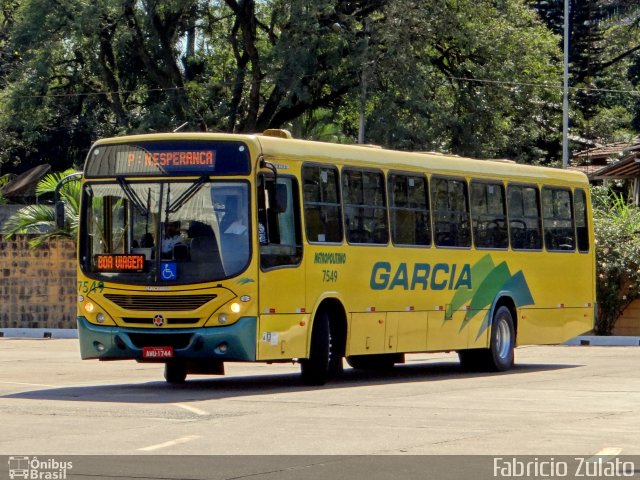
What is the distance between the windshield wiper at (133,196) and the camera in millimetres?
16984

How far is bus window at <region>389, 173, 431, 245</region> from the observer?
64.4 feet

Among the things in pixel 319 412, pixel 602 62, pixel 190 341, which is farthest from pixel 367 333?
pixel 602 62

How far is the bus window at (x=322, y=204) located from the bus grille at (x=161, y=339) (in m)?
2.17

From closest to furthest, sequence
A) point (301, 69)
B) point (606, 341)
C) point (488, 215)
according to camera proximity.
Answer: point (488, 215)
point (606, 341)
point (301, 69)

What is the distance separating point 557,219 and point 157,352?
30.7 feet

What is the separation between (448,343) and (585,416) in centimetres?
663

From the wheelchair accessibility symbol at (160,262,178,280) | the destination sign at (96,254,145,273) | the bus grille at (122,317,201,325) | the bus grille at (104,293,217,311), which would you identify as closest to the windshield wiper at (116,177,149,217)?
the destination sign at (96,254,145,273)

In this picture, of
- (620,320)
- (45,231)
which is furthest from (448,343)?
(45,231)

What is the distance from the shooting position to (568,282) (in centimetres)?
2392

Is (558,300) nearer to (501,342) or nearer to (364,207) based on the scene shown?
(501,342)

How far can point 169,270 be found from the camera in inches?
655
